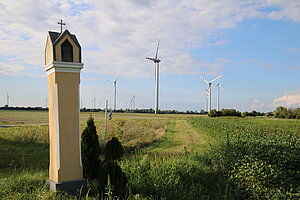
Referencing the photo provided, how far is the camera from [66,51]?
5.80 m

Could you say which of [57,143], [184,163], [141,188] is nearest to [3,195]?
[57,143]

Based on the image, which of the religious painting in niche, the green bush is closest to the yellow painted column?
the religious painting in niche

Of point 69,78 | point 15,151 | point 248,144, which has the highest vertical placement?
point 69,78

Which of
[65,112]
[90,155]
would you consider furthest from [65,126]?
[90,155]

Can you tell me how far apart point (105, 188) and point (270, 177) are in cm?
438

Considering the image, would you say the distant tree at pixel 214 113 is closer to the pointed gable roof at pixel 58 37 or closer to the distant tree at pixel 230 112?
the distant tree at pixel 230 112

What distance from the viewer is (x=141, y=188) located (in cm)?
584

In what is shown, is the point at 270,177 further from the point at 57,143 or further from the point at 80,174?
the point at 57,143

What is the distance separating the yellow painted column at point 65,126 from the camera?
5.55 m

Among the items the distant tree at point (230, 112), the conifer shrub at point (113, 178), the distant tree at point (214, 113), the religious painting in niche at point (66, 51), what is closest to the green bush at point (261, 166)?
the conifer shrub at point (113, 178)

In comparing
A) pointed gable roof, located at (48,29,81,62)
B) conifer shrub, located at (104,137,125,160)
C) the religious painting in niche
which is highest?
pointed gable roof, located at (48,29,81,62)

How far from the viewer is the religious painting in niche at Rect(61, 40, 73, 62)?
5742 millimetres

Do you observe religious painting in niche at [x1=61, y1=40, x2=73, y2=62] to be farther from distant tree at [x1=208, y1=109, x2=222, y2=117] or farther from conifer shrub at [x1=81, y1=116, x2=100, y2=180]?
distant tree at [x1=208, y1=109, x2=222, y2=117]

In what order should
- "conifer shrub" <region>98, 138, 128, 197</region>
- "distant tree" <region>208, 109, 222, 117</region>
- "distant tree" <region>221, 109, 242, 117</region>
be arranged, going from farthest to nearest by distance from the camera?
"distant tree" <region>221, 109, 242, 117</region>
"distant tree" <region>208, 109, 222, 117</region>
"conifer shrub" <region>98, 138, 128, 197</region>
